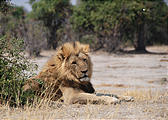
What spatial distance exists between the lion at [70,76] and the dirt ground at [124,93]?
1.02 feet

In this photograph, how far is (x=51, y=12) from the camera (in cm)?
2608

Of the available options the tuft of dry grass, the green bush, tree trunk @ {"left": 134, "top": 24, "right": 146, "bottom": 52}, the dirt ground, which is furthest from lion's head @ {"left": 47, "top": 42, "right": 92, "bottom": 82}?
tree trunk @ {"left": 134, "top": 24, "right": 146, "bottom": 52}

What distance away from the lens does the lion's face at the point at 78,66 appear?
560cm

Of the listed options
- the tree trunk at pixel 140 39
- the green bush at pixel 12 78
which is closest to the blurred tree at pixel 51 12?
the tree trunk at pixel 140 39

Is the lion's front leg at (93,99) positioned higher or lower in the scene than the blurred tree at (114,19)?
lower

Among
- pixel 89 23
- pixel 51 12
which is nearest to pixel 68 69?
pixel 89 23

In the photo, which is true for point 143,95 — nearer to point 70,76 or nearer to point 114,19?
point 70,76

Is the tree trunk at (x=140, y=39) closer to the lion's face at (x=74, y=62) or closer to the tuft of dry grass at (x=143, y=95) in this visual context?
the tuft of dry grass at (x=143, y=95)

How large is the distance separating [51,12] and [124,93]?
18.8 m

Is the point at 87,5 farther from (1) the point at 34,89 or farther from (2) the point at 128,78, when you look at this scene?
(1) the point at 34,89

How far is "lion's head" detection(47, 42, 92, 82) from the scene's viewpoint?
5.61 meters

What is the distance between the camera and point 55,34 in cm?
2412

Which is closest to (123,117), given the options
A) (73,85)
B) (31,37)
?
(73,85)

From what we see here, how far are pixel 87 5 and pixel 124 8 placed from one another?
3457 mm
